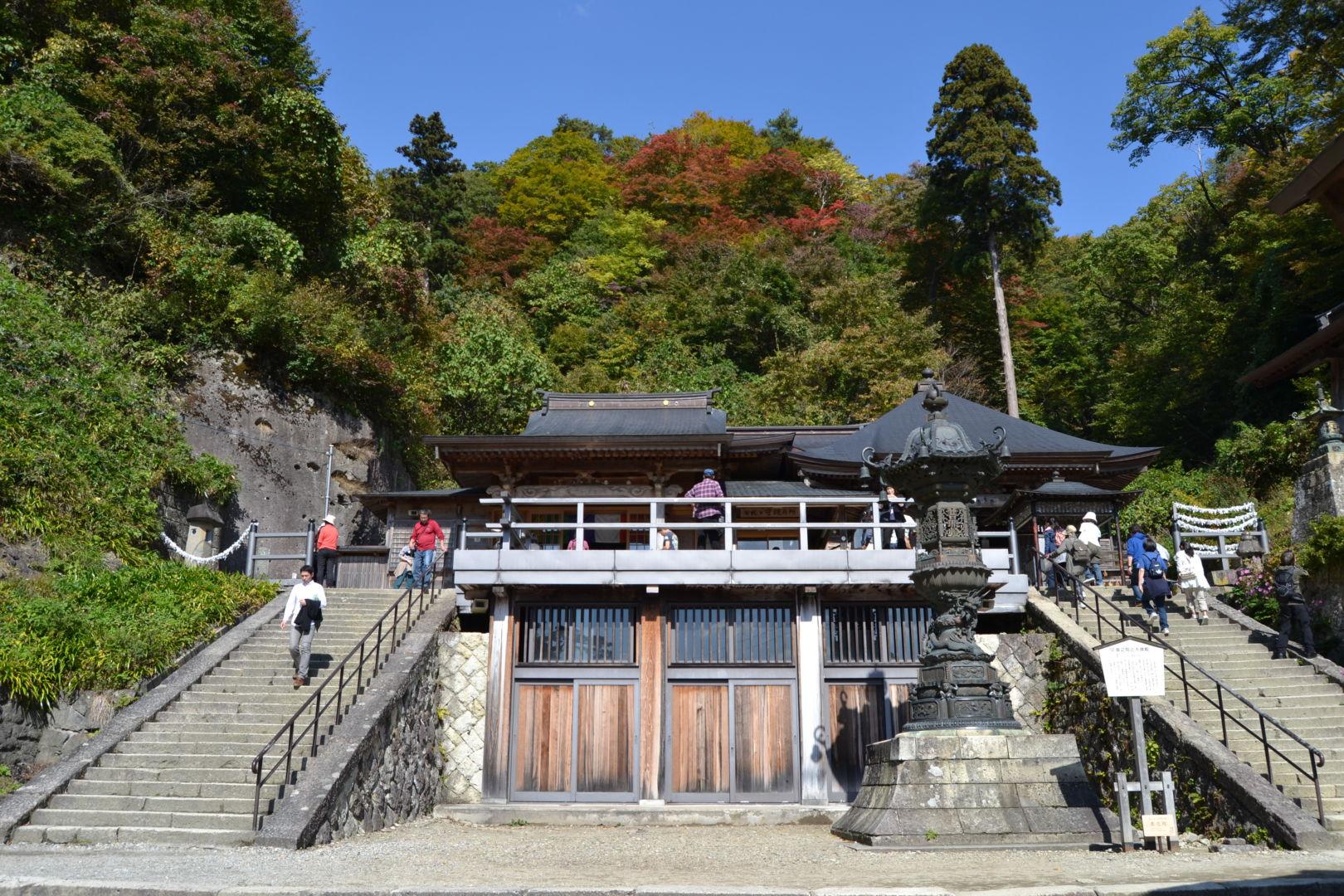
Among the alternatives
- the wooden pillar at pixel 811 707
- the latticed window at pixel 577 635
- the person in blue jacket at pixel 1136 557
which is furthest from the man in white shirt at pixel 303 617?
the person in blue jacket at pixel 1136 557

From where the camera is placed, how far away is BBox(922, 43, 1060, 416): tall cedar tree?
34.8 meters

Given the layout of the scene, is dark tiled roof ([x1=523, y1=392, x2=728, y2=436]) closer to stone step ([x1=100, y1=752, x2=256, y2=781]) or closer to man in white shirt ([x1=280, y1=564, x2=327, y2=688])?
man in white shirt ([x1=280, y1=564, x2=327, y2=688])

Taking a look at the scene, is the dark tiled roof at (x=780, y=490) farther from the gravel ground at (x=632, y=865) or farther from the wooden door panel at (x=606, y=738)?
the gravel ground at (x=632, y=865)

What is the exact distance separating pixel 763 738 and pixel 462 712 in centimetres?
516

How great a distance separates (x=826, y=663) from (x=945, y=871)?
8.08 metres

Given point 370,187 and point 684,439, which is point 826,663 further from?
point 370,187

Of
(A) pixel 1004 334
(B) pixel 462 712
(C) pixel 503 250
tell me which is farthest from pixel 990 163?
(B) pixel 462 712

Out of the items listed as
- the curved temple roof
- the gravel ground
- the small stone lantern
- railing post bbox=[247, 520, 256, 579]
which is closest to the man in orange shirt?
railing post bbox=[247, 520, 256, 579]

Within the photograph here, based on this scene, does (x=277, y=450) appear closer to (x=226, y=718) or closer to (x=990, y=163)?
(x=226, y=718)

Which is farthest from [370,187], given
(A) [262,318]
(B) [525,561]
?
(B) [525,561]

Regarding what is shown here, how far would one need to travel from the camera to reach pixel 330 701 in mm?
12523

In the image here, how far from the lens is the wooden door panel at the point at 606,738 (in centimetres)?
1522

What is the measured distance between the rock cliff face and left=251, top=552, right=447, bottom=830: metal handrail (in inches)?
250

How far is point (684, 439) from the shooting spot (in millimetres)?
20078
